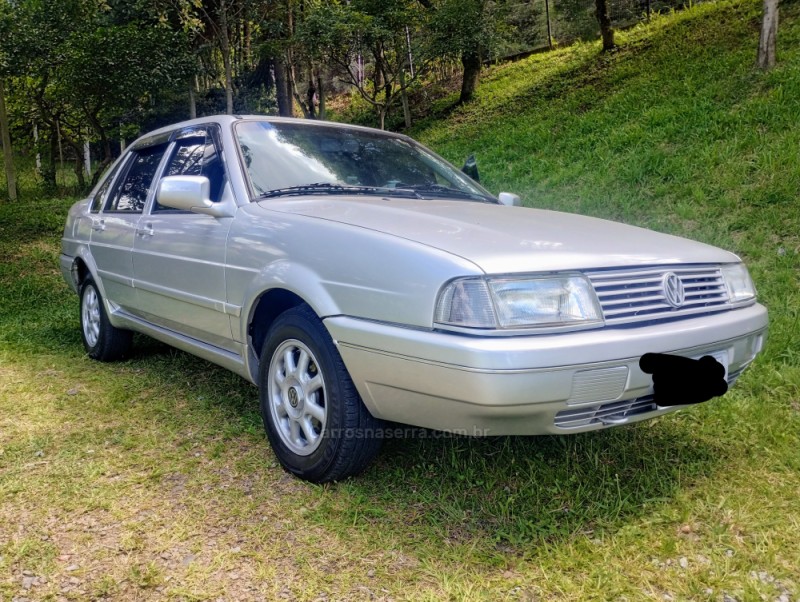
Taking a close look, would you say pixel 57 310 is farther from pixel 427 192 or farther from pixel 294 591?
pixel 294 591

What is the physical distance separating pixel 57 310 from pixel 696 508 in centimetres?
621

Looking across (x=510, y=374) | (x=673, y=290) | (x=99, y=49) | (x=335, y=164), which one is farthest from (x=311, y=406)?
(x=99, y=49)

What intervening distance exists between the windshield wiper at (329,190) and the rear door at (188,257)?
0.24m

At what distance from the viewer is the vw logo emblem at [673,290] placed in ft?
7.13

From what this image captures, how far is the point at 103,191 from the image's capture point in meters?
4.45

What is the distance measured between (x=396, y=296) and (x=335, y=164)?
53.1 inches

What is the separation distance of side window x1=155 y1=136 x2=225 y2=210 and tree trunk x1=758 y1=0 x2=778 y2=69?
27.3ft

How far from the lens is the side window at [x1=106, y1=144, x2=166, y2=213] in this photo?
384 cm

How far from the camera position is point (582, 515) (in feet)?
7.39

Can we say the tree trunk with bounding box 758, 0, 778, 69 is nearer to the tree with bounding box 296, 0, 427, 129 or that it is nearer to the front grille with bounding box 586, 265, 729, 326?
the tree with bounding box 296, 0, 427, 129

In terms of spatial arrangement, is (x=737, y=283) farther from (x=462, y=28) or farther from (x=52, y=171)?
(x=52, y=171)

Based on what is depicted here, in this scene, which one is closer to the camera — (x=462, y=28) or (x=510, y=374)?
(x=510, y=374)

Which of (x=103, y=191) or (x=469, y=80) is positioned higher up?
(x=469, y=80)

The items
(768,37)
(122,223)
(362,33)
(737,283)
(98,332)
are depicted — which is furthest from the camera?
(362,33)
